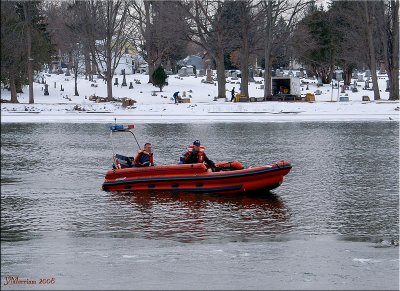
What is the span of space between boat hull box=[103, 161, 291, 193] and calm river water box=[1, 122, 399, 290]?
0.40 meters

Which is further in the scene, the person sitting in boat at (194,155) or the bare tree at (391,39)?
the bare tree at (391,39)

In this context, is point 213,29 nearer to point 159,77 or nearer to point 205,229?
point 159,77

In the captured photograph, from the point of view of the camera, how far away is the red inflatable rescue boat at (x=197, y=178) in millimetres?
23094

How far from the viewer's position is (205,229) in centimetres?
1856

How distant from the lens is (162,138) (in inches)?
1649

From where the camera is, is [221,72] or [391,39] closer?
[391,39]

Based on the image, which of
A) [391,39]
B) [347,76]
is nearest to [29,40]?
[391,39]

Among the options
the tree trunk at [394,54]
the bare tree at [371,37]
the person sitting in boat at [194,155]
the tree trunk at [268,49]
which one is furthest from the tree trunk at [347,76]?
the person sitting in boat at [194,155]

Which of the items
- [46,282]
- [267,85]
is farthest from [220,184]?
[267,85]

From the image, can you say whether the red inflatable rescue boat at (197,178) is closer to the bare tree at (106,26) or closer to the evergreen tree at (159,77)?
the bare tree at (106,26)

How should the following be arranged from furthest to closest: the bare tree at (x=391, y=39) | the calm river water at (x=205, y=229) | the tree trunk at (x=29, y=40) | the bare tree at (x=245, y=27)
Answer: the bare tree at (x=245, y=27), the bare tree at (x=391, y=39), the tree trunk at (x=29, y=40), the calm river water at (x=205, y=229)

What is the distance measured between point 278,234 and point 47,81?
70.0 meters

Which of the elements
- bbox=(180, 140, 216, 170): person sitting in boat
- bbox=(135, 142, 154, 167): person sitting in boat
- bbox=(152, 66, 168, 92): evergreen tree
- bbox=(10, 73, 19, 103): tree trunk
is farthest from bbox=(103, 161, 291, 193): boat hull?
bbox=(152, 66, 168, 92): evergreen tree

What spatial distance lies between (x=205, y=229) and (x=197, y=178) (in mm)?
4862
